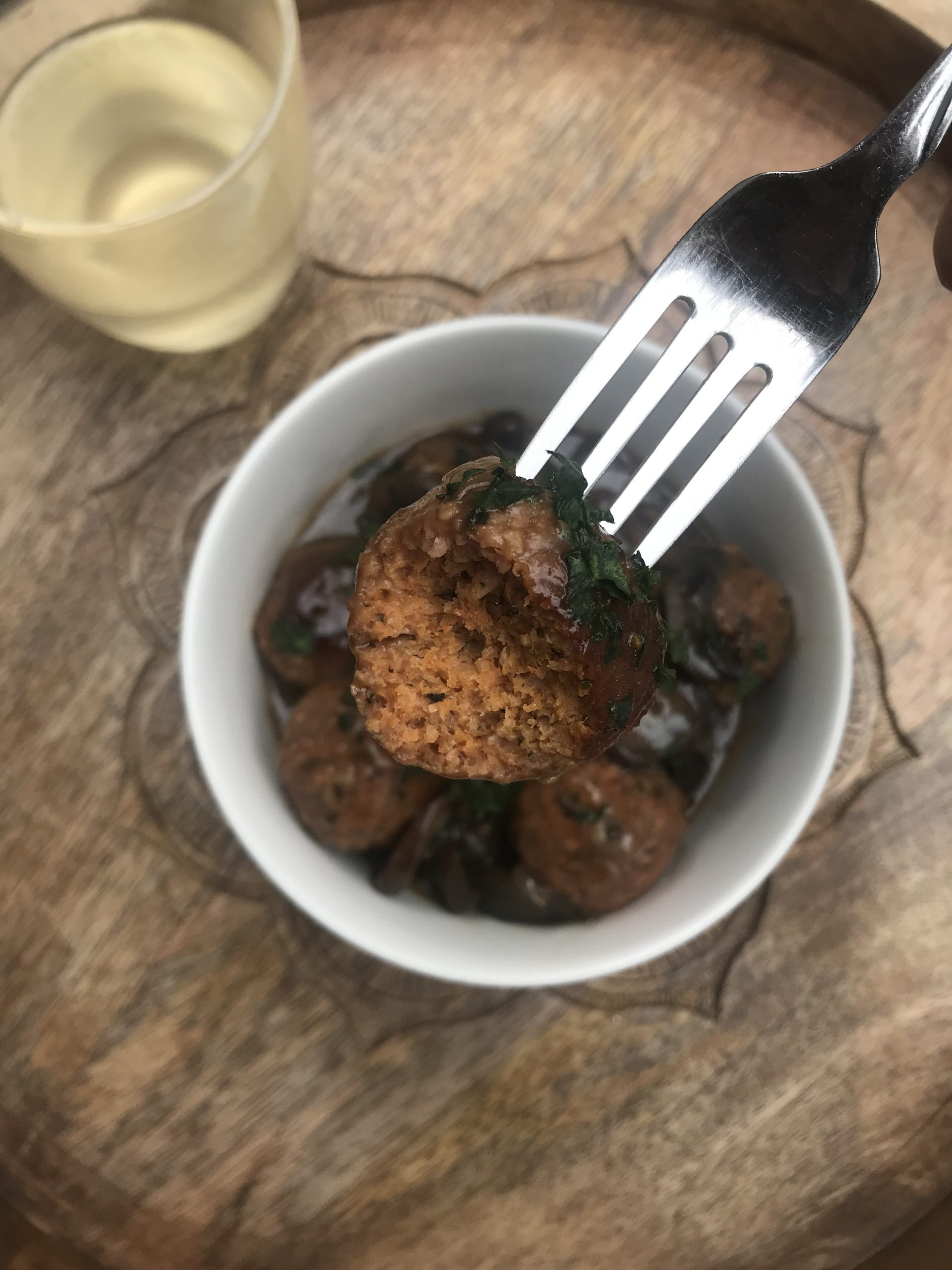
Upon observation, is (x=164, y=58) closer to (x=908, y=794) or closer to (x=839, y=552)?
(x=839, y=552)

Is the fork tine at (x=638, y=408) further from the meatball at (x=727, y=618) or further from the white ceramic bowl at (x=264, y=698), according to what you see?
the meatball at (x=727, y=618)

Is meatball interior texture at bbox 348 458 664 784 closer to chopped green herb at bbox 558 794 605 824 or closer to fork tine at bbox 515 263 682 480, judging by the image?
fork tine at bbox 515 263 682 480

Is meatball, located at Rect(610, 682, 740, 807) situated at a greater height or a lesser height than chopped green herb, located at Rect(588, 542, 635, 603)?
lesser

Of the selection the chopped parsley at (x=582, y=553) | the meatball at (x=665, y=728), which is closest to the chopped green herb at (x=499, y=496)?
the chopped parsley at (x=582, y=553)

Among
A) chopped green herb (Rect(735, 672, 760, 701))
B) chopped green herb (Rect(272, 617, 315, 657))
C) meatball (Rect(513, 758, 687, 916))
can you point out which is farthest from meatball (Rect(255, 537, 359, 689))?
chopped green herb (Rect(735, 672, 760, 701))

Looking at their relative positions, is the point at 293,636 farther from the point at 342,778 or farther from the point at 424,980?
the point at 424,980

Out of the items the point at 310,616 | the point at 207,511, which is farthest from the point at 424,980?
the point at 207,511
